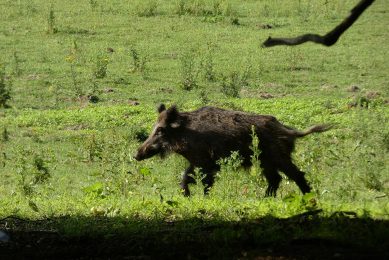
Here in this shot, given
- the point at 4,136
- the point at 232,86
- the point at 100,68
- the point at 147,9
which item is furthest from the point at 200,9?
the point at 4,136

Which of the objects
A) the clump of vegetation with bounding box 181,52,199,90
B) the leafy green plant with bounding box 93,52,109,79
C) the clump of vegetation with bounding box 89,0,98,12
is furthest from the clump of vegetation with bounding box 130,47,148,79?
the clump of vegetation with bounding box 89,0,98,12

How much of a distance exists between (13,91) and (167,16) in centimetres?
785

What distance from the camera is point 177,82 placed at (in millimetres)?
20219

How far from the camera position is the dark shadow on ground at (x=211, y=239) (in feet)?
18.3

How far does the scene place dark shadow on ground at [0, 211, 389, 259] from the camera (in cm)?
557

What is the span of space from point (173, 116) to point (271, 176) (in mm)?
1709

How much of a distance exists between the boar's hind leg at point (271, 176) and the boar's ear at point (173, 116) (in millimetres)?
1496

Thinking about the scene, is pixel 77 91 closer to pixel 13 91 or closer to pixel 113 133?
pixel 13 91

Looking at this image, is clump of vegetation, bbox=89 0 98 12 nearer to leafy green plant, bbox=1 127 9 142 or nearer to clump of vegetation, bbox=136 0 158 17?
clump of vegetation, bbox=136 0 158 17

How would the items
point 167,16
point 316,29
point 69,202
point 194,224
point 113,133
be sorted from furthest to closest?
1. point 167,16
2. point 316,29
3. point 113,133
4. point 69,202
5. point 194,224

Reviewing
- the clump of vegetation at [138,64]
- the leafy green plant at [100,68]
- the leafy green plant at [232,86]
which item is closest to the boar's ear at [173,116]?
the leafy green plant at [232,86]

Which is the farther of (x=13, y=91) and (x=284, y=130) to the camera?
(x=13, y=91)

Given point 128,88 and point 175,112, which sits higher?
point 175,112

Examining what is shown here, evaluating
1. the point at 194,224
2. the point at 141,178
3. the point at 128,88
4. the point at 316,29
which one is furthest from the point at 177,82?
the point at 194,224
